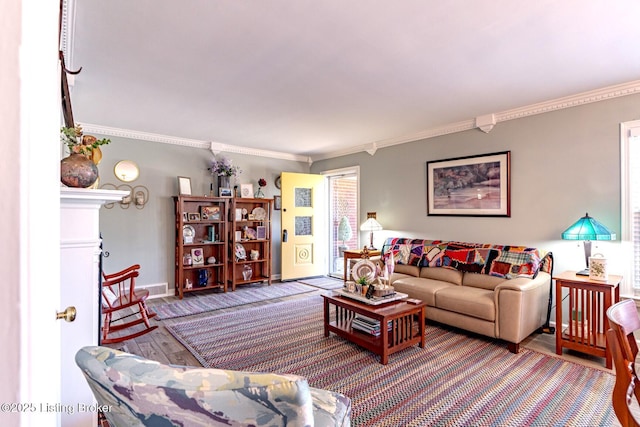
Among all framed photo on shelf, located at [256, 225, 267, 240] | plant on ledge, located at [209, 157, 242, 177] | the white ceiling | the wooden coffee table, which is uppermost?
the white ceiling

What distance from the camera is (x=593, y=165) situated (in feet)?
10.0

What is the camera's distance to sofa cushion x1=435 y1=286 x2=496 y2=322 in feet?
9.63

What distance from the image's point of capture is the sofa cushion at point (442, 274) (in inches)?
144

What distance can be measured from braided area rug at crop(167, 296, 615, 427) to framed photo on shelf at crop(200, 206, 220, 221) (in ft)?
6.19

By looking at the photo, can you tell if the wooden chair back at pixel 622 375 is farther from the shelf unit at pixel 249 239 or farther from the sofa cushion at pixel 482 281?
the shelf unit at pixel 249 239

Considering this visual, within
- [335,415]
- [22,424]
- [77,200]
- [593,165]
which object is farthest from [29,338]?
[593,165]

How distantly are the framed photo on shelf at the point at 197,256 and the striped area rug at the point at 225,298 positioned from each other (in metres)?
0.48

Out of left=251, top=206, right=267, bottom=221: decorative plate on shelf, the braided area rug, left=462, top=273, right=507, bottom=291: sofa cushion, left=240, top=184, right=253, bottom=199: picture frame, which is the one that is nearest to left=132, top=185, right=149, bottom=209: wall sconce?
left=240, top=184, right=253, bottom=199: picture frame

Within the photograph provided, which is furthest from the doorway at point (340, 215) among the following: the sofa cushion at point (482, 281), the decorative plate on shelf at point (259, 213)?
the sofa cushion at point (482, 281)

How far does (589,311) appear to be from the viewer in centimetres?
272

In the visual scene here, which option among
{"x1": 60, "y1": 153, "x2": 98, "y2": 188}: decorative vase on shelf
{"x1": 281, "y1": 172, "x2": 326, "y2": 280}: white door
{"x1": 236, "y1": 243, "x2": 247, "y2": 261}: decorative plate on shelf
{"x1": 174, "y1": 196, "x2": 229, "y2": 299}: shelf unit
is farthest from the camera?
{"x1": 281, "y1": 172, "x2": 326, "y2": 280}: white door

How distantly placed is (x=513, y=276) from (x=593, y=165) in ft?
4.30

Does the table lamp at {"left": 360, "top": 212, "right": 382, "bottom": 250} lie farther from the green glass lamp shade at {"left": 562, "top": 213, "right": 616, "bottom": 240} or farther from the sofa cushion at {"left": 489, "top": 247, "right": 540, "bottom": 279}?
the green glass lamp shade at {"left": 562, "top": 213, "right": 616, "bottom": 240}

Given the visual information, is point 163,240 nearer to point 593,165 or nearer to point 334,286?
point 334,286
